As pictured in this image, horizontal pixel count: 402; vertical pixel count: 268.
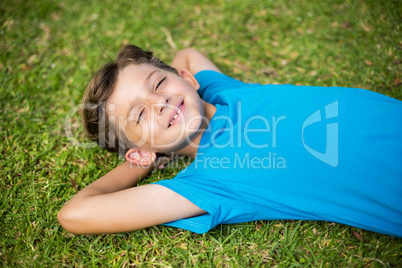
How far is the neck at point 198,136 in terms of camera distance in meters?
2.62

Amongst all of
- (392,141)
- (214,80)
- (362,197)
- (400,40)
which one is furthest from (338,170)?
(400,40)

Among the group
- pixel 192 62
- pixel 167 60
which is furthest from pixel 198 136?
pixel 167 60

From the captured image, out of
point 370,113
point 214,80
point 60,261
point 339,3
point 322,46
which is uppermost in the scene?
point 339,3

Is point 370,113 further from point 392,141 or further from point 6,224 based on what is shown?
point 6,224

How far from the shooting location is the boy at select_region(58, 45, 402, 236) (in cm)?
218

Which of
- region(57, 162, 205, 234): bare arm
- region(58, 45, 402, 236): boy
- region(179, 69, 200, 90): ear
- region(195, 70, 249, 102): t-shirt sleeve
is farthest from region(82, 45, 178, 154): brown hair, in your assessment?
region(57, 162, 205, 234): bare arm

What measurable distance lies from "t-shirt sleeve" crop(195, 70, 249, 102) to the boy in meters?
0.26

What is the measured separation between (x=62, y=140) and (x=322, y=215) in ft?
7.60

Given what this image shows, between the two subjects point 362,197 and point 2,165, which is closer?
point 362,197

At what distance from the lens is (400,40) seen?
142 inches

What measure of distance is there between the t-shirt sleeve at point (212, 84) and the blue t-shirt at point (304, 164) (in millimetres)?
440

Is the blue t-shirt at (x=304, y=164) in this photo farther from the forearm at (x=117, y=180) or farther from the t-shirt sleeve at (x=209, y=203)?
the forearm at (x=117, y=180)

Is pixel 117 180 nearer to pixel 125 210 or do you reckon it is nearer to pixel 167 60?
pixel 125 210

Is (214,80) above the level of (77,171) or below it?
above
